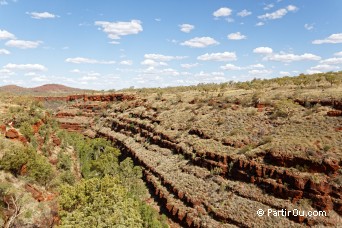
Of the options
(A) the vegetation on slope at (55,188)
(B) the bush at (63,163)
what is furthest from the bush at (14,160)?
(B) the bush at (63,163)

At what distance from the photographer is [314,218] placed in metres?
22.7

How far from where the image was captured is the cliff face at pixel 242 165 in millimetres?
24469

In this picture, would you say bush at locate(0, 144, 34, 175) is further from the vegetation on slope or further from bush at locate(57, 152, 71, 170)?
bush at locate(57, 152, 71, 170)

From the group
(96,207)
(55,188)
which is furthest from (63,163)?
(96,207)

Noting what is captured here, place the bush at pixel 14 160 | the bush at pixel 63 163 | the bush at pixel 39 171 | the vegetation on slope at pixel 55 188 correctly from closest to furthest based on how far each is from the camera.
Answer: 1. the vegetation on slope at pixel 55 188
2. the bush at pixel 14 160
3. the bush at pixel 39 171
4. the bush at pixel 63 163

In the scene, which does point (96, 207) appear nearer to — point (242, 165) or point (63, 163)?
point (242, 165)

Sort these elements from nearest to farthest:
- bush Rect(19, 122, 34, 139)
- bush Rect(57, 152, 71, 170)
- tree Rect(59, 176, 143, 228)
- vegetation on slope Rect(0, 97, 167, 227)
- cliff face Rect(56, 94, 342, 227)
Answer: tree Rect(59, 176, 143, 228) < vegetation on slope Rect(0, 97, 167, 227) < cliff face Rect(56, 94, 342, 227) < bush Rect(19, 122, 34, 139) < bush Rect(57, 152, 71, 170)

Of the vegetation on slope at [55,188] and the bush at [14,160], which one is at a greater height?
the bush at [14,160]

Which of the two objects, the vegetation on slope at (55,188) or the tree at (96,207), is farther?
the vegetation on slope at (55,188)

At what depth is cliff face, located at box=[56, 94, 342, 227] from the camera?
2447cm

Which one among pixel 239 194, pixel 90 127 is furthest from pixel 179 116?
pixel 90 127

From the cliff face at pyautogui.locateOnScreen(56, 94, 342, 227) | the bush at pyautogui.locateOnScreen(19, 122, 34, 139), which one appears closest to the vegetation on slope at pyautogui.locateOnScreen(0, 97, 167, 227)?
the bush at pyautogui.locateOnScreen(19, 122, 34, 139)

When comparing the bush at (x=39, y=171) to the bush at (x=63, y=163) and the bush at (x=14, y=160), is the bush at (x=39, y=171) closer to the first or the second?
the bush at (x=14, y=160)

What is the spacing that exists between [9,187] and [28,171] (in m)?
4.33
